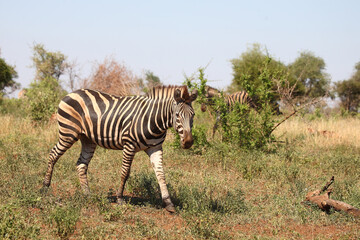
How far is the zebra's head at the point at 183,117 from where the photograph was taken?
221 inches

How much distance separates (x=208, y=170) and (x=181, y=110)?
142 inches

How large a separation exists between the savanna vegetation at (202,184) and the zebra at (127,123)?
57 cm

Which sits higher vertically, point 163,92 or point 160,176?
point 163,92

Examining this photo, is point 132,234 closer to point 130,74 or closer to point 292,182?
point 292,182

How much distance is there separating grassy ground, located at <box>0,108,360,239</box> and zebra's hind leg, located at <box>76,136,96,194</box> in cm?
26

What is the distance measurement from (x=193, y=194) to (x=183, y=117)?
1.61 metres

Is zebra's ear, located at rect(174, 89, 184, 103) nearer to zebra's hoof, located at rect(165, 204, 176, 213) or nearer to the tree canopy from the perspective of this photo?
zebra's hoof, located at rect(165, 204, 176, 213)

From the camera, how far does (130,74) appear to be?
23.5m

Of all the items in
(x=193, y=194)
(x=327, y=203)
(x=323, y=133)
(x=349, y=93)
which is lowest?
(x=193, y=194)

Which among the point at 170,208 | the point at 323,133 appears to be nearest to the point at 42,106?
the point at 170,208

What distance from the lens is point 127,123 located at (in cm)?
638

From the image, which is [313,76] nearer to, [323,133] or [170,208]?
[323,133]

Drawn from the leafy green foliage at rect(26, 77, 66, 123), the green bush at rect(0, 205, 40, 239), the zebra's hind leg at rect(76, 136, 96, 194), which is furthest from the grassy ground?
the leafy green foliage at rect(26, 77, 66, 123)

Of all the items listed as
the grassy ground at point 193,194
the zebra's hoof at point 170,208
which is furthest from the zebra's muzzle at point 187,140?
the zebra's hoof at point 170,208
